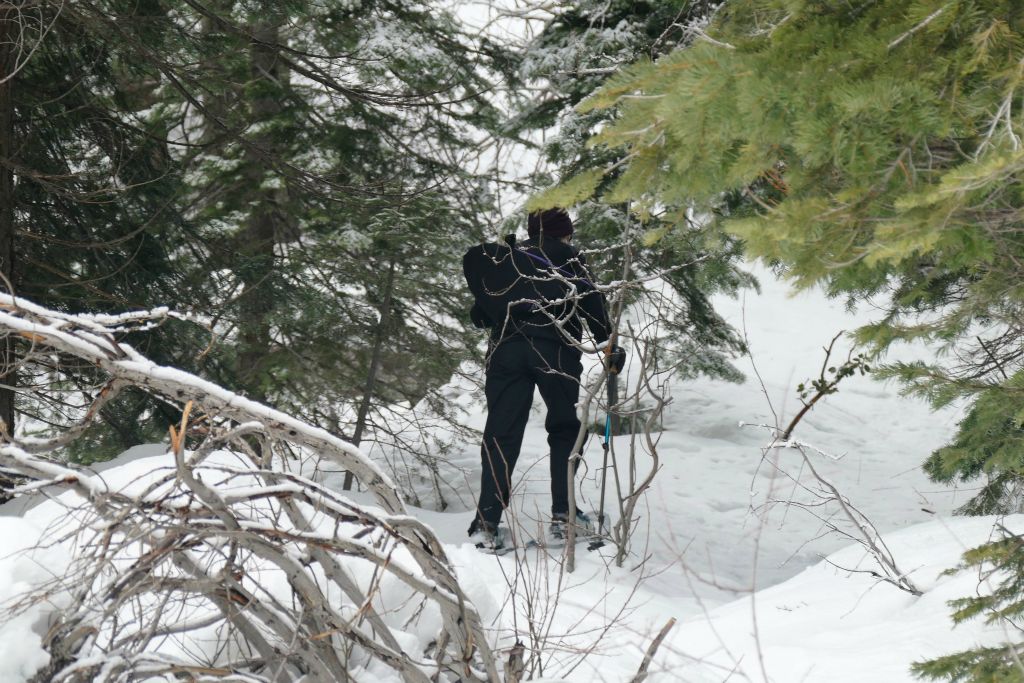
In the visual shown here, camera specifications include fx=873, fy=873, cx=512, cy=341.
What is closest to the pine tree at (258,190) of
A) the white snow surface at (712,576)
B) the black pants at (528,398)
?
the black pants at (528,398)

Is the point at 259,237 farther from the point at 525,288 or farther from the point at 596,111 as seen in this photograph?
the point at 525,288

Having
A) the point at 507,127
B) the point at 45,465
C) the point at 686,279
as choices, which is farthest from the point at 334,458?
the point at 686,279

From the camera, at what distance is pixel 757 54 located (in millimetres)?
2041

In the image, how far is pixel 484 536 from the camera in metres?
5.39

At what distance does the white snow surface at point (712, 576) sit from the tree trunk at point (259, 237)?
1765 millimetres

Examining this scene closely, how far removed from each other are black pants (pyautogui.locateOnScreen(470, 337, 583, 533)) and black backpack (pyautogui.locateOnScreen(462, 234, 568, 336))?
0.14 meters

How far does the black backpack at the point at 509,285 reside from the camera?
544cm

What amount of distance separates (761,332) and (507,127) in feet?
36.3

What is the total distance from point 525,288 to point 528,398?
27.9 inches

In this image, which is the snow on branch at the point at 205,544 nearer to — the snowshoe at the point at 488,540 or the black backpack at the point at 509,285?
the snowshoe at the point at 488,540

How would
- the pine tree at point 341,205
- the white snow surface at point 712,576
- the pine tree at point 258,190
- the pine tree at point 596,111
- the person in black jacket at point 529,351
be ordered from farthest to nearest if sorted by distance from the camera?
the pine tree at point 341,205 < the pine tree at point 596,111 < the pine tree at point 258,190 < the person in black jacket at point 529,351 < the white snow surface at point 712,576

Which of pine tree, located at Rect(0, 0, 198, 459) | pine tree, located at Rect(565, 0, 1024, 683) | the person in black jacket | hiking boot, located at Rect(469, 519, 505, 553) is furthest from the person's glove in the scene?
pine tree, located at Rect(0, 0, 198, 459)

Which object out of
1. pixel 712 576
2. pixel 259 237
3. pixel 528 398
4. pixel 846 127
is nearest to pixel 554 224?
pixel 528 398

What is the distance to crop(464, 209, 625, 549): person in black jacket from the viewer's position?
5.47 meters
